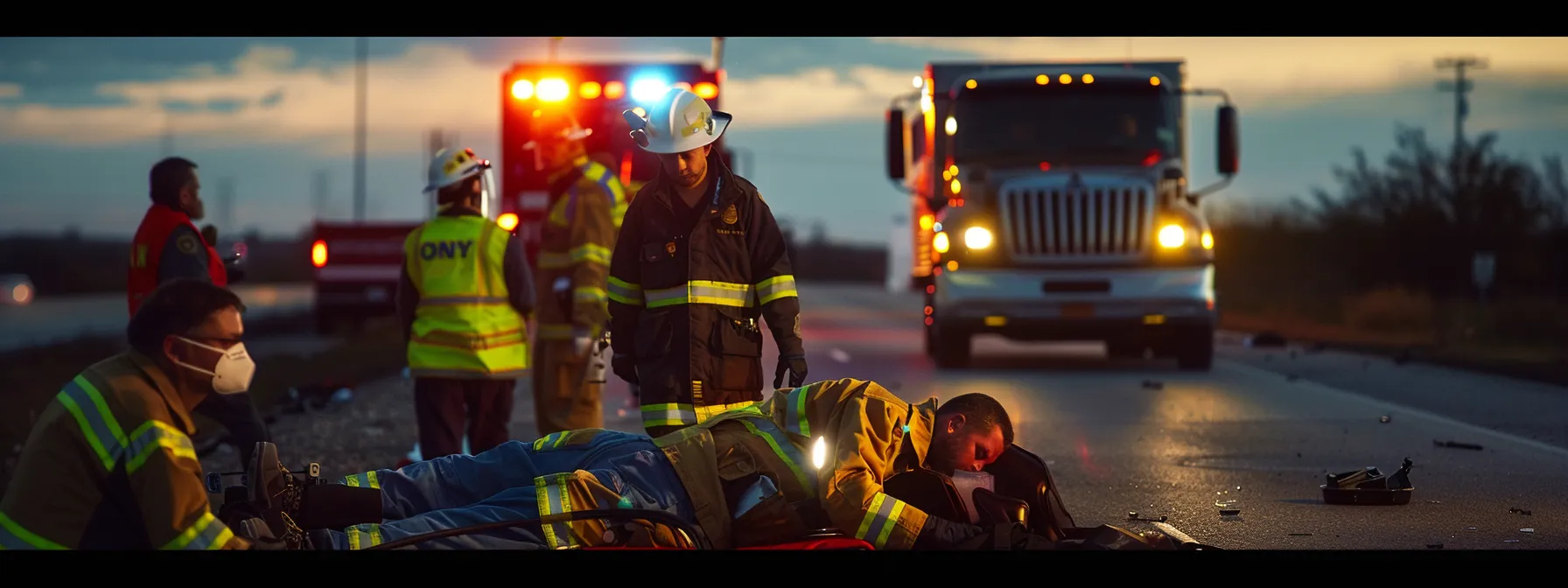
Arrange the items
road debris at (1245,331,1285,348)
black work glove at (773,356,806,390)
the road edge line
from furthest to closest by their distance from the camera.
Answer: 1. road debris at (1245,331,1285,348)
2. the road edge line
3. black work glove at (773,356,806,390)

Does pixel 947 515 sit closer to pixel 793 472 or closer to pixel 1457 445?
pixel 793 472

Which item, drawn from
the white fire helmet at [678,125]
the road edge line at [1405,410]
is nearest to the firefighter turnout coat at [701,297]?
the white fire helmet at [678,125]

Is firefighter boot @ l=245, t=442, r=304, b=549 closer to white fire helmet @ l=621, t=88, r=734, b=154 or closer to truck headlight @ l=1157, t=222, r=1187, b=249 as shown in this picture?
white fire helmet @ l=621, t=88, r=734, b=154

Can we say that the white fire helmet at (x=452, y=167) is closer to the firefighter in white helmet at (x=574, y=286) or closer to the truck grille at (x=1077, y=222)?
the firefighter in white helmet at (x=574, y=286)

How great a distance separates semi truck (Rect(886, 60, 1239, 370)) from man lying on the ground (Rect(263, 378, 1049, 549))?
497 inches

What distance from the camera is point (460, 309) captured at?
923 centimetres

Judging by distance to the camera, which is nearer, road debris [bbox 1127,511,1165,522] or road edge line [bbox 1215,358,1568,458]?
road debris [bbox 1127,511,1165,522]

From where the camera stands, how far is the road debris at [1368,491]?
30.8 ft

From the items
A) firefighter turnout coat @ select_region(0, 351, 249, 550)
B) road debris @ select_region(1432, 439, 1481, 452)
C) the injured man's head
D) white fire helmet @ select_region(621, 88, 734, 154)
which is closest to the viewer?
firefighter turnout coat @ select_region(0, 351, 249, 550)

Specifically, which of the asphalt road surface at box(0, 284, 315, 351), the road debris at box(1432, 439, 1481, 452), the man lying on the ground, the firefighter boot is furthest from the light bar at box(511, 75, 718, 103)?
the firefighter boot

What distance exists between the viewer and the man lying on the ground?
256 inches

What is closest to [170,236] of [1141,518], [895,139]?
[1141,518]

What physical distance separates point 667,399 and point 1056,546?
6.44ft

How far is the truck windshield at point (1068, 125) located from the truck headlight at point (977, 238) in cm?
75
